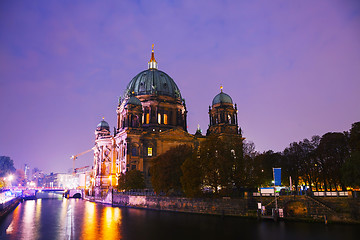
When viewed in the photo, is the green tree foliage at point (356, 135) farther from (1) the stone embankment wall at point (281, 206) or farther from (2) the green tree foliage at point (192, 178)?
(2) the green tree foliage at point (192, 178)

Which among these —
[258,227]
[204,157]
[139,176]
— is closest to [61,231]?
[258,227]

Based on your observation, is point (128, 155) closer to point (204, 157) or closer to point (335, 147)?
point (204, 157)

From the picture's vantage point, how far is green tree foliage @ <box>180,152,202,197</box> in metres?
52.9

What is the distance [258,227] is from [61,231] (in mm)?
23040

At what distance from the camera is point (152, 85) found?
10981cm

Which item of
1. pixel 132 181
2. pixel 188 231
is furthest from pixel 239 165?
pixel 132 181

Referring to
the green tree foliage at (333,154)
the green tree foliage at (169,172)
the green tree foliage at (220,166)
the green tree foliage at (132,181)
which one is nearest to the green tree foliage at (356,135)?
the green tree foliage at (333,154)

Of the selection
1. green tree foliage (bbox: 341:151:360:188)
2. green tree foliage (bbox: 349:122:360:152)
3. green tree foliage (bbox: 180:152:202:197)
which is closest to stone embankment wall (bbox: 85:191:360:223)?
green tree foliage (bbox: 180:152:202:197)

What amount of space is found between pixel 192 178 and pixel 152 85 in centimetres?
6179

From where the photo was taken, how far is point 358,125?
56.8m

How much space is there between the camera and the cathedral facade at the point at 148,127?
92000 mm

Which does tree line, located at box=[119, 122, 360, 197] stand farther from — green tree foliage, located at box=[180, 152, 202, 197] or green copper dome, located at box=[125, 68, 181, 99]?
green copper dome, located at box=[125, 68, 181, 99]

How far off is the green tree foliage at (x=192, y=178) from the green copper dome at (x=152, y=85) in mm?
55777

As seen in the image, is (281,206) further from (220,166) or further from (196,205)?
(196,205)
